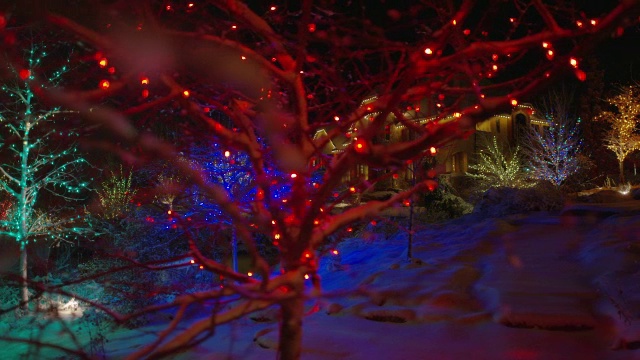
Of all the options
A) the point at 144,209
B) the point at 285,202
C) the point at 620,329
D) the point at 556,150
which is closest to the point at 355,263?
the point at 144,209

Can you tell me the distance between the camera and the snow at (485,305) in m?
5.38

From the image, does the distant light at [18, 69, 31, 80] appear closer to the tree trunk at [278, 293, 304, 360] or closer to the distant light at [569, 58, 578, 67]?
the tree trunk at [278, 293, 304, 360]

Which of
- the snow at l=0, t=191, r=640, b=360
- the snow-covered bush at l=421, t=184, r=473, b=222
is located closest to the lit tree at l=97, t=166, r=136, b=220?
the snow at l=0, t=191, r=640, b=360

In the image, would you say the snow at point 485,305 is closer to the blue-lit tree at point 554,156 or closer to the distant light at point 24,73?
the distant light at point 24,73

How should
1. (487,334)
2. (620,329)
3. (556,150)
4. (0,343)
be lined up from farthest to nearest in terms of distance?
(556,150) → (0,343) → (487,334) → (620,329)

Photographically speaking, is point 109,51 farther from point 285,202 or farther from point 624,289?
point 624,289

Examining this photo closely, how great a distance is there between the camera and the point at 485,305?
6953 mm

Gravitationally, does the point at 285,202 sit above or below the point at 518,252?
above

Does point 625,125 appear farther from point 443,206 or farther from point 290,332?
point 290,332

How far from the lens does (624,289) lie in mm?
6500

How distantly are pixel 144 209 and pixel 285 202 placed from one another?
12004 millimetres

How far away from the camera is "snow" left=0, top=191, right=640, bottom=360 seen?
5.38 m

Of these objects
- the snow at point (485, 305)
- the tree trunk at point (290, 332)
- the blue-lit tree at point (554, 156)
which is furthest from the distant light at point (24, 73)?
the blue-lit tree at point (554, 156)

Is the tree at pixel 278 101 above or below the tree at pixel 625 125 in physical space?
below
